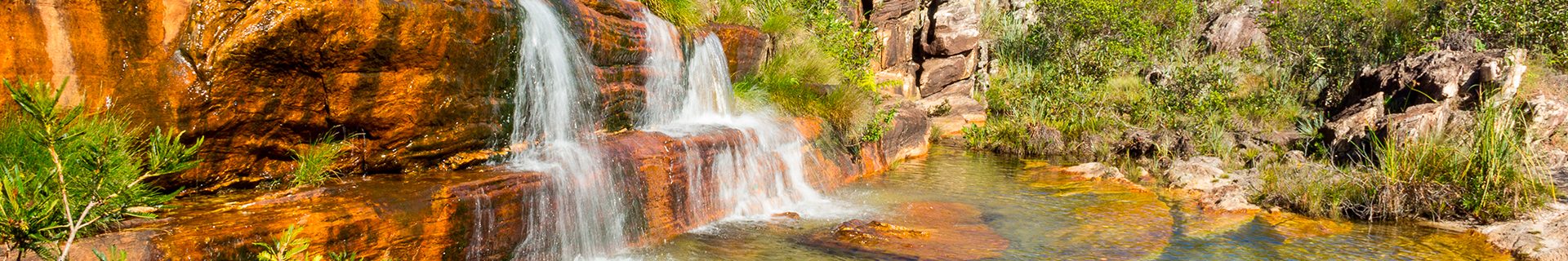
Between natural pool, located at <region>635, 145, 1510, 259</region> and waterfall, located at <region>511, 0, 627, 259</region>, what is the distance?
0.38 m

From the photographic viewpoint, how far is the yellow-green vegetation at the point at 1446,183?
721cm

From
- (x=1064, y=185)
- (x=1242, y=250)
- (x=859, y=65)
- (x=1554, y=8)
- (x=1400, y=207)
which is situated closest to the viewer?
(x=1242, y=250)

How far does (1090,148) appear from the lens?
485 inches

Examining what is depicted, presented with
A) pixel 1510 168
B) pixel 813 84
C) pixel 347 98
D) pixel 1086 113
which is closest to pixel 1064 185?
pixel 813 84

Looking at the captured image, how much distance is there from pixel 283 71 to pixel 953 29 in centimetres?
1477

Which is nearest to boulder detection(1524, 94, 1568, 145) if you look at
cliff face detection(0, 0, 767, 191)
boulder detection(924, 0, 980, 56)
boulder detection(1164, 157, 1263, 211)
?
boulder detection(1164, 157, 1263, 211)

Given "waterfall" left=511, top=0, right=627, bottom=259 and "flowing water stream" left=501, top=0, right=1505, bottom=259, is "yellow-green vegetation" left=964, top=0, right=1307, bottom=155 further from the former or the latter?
"waterfall" left=511, top=0, right=627, bottom=259

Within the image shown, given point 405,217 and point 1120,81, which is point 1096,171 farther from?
point 405,217

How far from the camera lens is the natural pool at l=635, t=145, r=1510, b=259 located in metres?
6.37

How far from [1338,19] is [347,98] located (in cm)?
1524

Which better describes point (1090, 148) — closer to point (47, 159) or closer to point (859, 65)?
point (859, 65)

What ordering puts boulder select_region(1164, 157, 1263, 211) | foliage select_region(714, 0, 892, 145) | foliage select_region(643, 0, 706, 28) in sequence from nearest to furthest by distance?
1. boulder select_region(1164, 157, 1263, 211)
2. foliage select_region(643, 0, 706, 28)
3. foliage select_region(714, 0, 892, 145)

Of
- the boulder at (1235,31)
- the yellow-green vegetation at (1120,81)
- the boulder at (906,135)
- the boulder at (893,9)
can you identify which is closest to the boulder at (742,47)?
the boulder at (906,135)

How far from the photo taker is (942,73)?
1812cm
